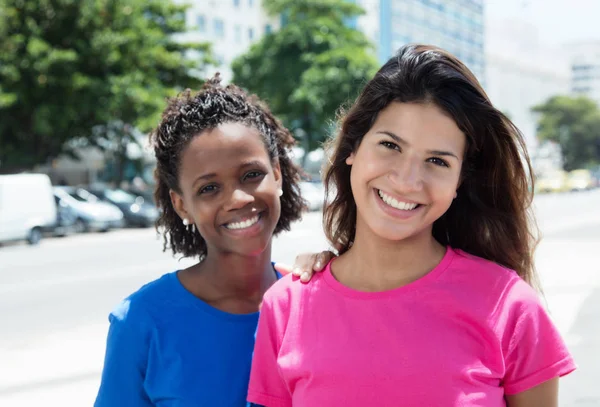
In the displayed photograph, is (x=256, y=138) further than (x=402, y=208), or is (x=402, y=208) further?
(x=256, y=138)

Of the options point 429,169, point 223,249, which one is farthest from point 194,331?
point 429,169

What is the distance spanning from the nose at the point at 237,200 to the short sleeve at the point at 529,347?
77 cm

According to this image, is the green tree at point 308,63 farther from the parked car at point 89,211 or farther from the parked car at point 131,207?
the parked car at point 89,211

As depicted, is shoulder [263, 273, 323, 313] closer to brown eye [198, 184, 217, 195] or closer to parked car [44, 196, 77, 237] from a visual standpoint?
brown eye [198, 184, 217, 195]

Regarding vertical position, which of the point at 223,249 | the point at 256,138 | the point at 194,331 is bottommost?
the point at 194,331

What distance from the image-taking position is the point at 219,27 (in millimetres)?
46625

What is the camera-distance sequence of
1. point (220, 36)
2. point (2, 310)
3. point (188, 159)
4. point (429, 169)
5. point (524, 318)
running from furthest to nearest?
point (220, 36) < point (2, 310) < point (188, 159) < point (429, 169) < point (524, 318)

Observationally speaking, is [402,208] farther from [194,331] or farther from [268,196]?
[194,331]

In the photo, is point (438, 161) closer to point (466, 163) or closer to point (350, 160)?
point (466, 163)

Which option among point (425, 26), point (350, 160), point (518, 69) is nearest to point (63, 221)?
point (350, 160)

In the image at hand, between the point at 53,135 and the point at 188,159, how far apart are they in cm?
2285

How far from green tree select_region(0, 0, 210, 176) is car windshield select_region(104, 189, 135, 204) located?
213 cm

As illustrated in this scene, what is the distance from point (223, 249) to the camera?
2254 mm

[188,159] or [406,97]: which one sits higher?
[406,97]
